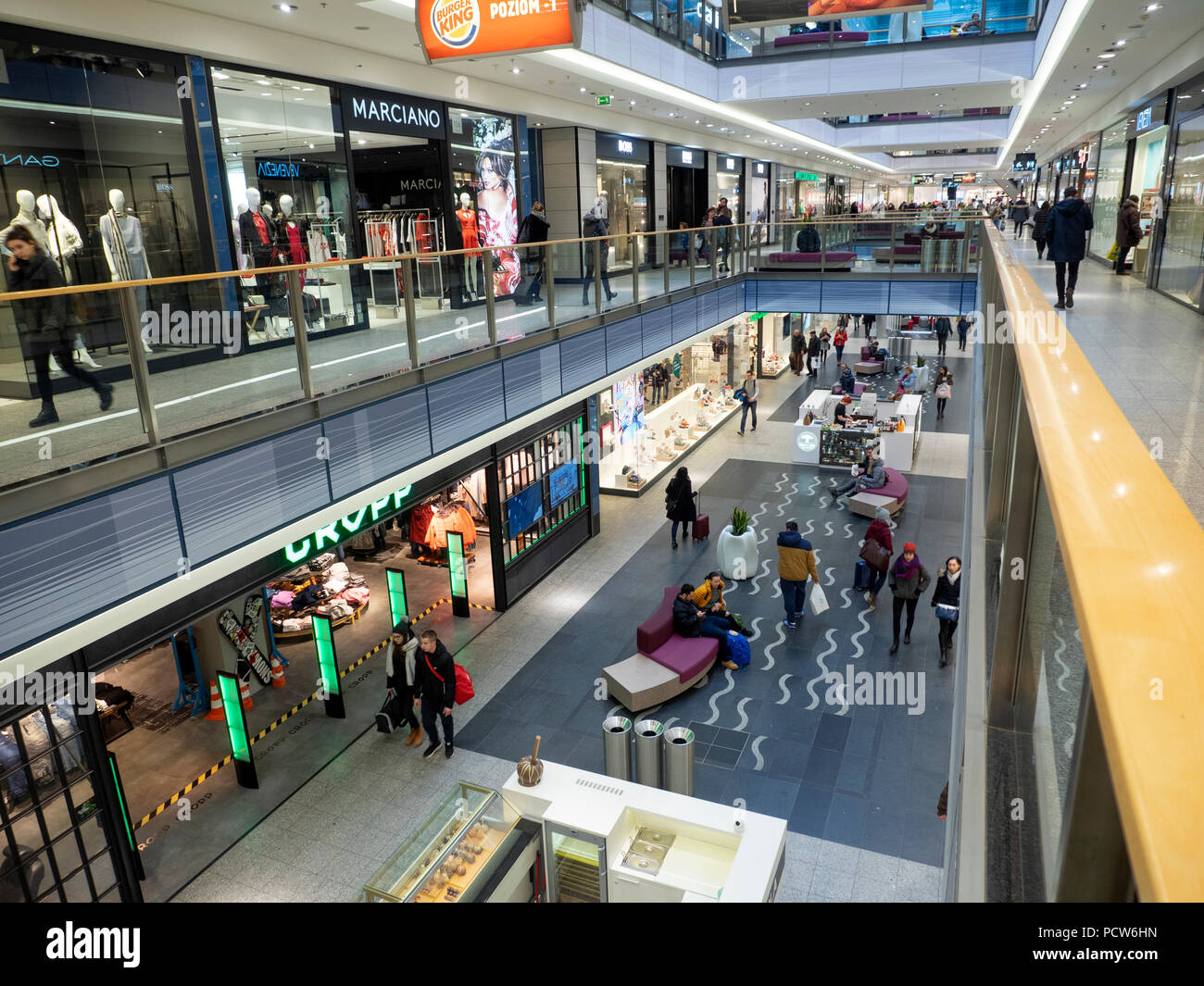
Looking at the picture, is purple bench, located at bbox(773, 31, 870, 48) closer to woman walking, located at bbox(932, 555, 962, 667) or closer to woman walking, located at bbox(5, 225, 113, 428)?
woman walking, located at bbox(932, 555, 962, 667)

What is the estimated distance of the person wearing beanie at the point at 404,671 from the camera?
991 centimetres

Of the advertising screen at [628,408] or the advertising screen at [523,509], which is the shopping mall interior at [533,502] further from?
the advertising screen at [628,408]

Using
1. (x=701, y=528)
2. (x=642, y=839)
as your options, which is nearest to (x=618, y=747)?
(x=642, y=839)

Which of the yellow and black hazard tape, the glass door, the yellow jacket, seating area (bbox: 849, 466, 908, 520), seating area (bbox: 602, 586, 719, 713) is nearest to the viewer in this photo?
the glass door

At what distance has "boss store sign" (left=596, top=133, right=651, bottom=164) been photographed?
20672 millimetres

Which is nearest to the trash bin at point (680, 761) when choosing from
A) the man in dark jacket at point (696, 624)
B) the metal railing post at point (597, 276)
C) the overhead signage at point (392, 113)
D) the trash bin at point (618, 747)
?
the trash bin at point (618, 747)

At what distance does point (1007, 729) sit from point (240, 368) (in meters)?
6.52

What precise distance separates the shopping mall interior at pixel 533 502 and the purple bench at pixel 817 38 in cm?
18

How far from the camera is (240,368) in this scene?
696 centimetres

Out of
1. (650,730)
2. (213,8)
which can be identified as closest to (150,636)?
(650,730)

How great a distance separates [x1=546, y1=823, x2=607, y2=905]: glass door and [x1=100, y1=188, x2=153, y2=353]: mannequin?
7.45 metres

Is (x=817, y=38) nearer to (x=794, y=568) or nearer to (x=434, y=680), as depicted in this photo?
(x=794, y=568)

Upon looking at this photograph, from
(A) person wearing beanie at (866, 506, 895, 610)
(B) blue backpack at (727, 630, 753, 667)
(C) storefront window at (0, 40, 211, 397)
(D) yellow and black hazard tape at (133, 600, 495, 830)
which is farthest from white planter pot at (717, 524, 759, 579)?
(C) storefront window at (0, 40, 211, 397)
